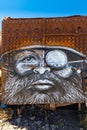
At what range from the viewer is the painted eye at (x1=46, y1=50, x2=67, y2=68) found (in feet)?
33.0

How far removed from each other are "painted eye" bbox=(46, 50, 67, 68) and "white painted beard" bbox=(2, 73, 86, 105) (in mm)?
413

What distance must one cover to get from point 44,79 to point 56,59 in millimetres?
887

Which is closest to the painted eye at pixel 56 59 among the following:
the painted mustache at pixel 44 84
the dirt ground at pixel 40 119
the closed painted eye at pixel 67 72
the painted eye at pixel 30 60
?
the closed painted eye at pixel 67 72

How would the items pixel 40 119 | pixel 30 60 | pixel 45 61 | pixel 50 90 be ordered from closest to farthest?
pixel 50 90 → pixel 45 61 → pixel 30 60 → pixel 40 119

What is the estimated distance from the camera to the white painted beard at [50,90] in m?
10.0

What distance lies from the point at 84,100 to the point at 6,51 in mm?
3575

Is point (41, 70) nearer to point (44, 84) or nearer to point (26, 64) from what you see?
point (44, 84)

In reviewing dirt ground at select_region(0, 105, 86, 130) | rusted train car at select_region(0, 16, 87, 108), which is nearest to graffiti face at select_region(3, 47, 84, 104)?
rusted train car at select_region(0, 16, 87, 108)

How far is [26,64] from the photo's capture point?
10328 mm

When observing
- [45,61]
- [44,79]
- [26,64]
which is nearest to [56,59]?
[45,61]

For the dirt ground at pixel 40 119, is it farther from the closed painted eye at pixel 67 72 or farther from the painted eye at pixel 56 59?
the painted eye at pixel 56 59

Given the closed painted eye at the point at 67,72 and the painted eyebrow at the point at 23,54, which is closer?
the closed painted eye at the point at 67,72

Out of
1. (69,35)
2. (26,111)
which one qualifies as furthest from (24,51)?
(26,111)

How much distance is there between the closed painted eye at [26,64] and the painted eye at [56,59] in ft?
1.63
